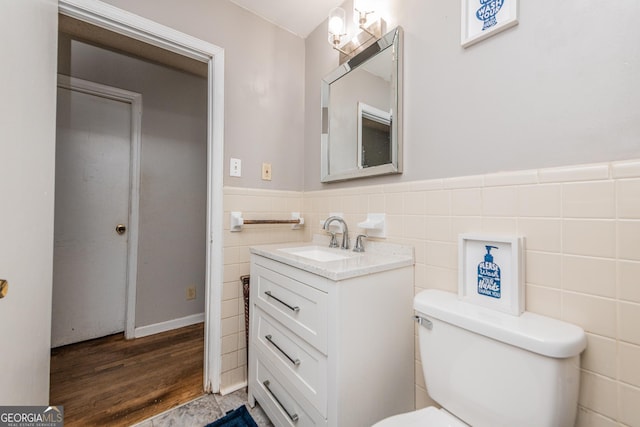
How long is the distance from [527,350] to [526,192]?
1.50 feet

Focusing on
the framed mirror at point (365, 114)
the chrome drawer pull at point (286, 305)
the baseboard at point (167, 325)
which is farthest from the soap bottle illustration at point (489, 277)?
the baseboard at point (167, 325)

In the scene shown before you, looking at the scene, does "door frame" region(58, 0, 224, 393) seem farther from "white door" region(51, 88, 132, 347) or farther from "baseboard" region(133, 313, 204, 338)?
"white door" region(51, 88, 132, 347)

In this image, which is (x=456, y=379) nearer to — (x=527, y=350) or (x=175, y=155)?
(x=527, y=350)

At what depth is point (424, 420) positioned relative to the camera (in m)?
0.76

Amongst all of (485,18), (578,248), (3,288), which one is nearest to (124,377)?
(3,288)

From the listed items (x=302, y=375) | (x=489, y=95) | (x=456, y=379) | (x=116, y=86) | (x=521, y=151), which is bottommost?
(x=302, y=375)

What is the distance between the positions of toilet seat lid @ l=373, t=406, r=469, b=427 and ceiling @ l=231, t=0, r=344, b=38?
200 cm

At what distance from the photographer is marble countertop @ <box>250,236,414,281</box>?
0.87 m

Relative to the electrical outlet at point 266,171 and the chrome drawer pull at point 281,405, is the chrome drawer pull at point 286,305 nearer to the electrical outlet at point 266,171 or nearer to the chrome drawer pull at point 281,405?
the chrome drawer pull at point 281,405

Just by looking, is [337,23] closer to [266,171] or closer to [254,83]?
[254,83]

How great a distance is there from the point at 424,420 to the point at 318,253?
851 mm

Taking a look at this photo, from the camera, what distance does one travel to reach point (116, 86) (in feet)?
6.62

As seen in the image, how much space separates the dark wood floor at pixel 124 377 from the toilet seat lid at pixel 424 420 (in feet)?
3.91

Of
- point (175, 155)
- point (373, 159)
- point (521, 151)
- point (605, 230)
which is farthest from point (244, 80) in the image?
point (605, 230)
